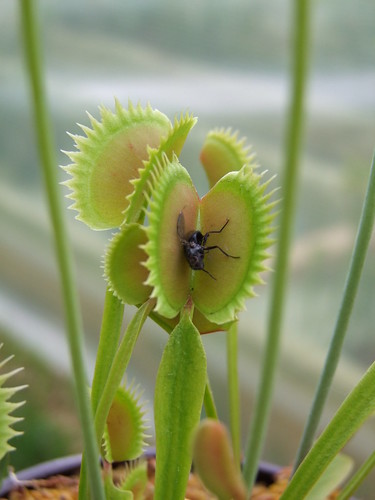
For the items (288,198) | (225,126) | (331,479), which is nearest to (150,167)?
(288,198)

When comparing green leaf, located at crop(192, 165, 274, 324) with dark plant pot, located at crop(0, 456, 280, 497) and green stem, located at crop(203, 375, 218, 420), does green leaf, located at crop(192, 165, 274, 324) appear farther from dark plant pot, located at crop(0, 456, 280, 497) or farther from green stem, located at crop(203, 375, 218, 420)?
dark plant pot, located at crop(0, 456, 280, 497)

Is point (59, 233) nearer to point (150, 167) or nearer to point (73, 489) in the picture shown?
point (150, 167)

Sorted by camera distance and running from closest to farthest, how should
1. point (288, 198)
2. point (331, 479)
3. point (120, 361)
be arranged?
point (288, 198) → point (120, 361) → point (331, 479)

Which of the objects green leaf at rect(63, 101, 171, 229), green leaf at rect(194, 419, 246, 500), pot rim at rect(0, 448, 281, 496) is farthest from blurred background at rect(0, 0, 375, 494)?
green leaf at rect(194, 419, 246, 500)

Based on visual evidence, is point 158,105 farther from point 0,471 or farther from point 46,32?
point 0,471

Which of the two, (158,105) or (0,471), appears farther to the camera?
(158,105)

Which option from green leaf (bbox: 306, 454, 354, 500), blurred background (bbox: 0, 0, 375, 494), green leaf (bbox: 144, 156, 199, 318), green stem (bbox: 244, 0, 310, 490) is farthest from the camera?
blurred background (bbox: 0, 0, 375, 494)

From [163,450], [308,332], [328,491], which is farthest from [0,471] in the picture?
[308,332]
